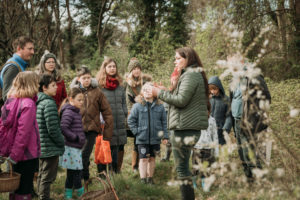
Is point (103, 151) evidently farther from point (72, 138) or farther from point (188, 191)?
point (188, 191)

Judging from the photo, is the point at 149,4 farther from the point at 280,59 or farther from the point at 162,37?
the point at 280,59

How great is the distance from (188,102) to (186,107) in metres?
0.07

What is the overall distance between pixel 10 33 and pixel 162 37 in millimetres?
7302

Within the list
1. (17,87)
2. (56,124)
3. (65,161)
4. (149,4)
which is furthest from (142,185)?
(149,4)

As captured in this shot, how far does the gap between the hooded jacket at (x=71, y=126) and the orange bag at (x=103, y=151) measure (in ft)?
1.82

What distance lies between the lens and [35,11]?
14.1m

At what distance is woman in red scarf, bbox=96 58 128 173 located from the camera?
5.29 m

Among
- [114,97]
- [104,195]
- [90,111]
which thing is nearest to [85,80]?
[90,111]

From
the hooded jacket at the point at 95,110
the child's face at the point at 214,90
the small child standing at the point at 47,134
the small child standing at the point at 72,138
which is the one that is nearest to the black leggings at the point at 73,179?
the small child standing at the point at 72,138

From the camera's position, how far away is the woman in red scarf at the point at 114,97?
529cm

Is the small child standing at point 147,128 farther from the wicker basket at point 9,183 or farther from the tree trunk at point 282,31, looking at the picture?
the tree trunk at point 282,31

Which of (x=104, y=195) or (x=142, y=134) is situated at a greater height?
(x=142, y=134)

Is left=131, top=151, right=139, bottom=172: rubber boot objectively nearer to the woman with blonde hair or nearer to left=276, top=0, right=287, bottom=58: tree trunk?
the woman with blonde hair

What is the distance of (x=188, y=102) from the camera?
357 cm
